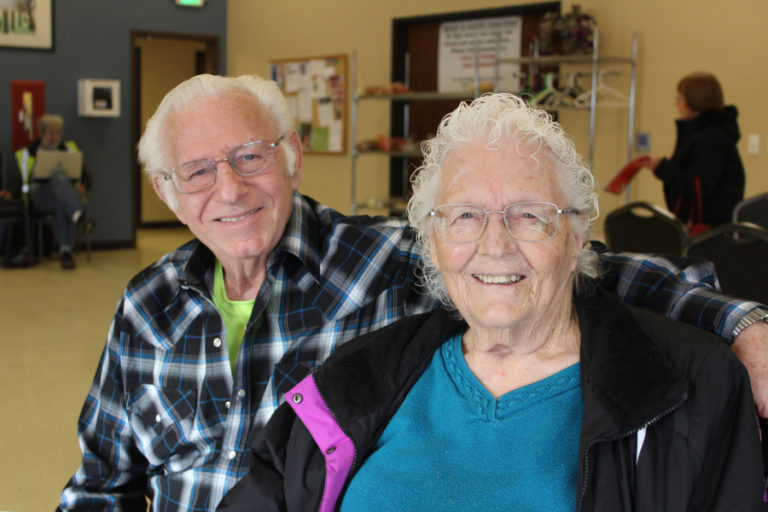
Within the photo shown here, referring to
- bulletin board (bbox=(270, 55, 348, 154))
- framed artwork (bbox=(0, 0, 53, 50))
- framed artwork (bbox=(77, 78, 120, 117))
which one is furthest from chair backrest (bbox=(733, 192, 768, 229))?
framed artwork (bbox=(0, 0, 53, 50))

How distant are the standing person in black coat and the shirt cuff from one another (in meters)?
3.20

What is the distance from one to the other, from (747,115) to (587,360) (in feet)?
15.9

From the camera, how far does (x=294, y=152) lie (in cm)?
175

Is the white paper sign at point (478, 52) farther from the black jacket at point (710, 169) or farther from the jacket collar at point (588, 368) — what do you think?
the jacket collar at point (588, 368)

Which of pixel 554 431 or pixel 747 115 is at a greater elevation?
pixel 747 115

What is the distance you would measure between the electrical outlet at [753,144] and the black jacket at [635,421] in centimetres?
463

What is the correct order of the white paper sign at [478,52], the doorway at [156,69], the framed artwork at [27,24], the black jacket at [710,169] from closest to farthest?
the black jacket at [710,169] < the white paper sign at [478,52] < the framed artwork at [27,24] < the doorway at [156,69]

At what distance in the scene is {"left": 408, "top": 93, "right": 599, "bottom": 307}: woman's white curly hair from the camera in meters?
1.27

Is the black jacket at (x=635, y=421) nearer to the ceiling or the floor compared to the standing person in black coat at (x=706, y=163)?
nearer to the floor

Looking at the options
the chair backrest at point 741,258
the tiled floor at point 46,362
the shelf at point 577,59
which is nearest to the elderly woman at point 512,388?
the chair backrest at point 741,258

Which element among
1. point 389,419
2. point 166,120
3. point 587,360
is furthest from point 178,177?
point 587,360

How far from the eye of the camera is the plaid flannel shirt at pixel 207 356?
5.19 ft

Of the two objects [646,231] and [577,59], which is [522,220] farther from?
[577,59]

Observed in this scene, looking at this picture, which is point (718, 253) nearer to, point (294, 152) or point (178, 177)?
point (294, 152)
